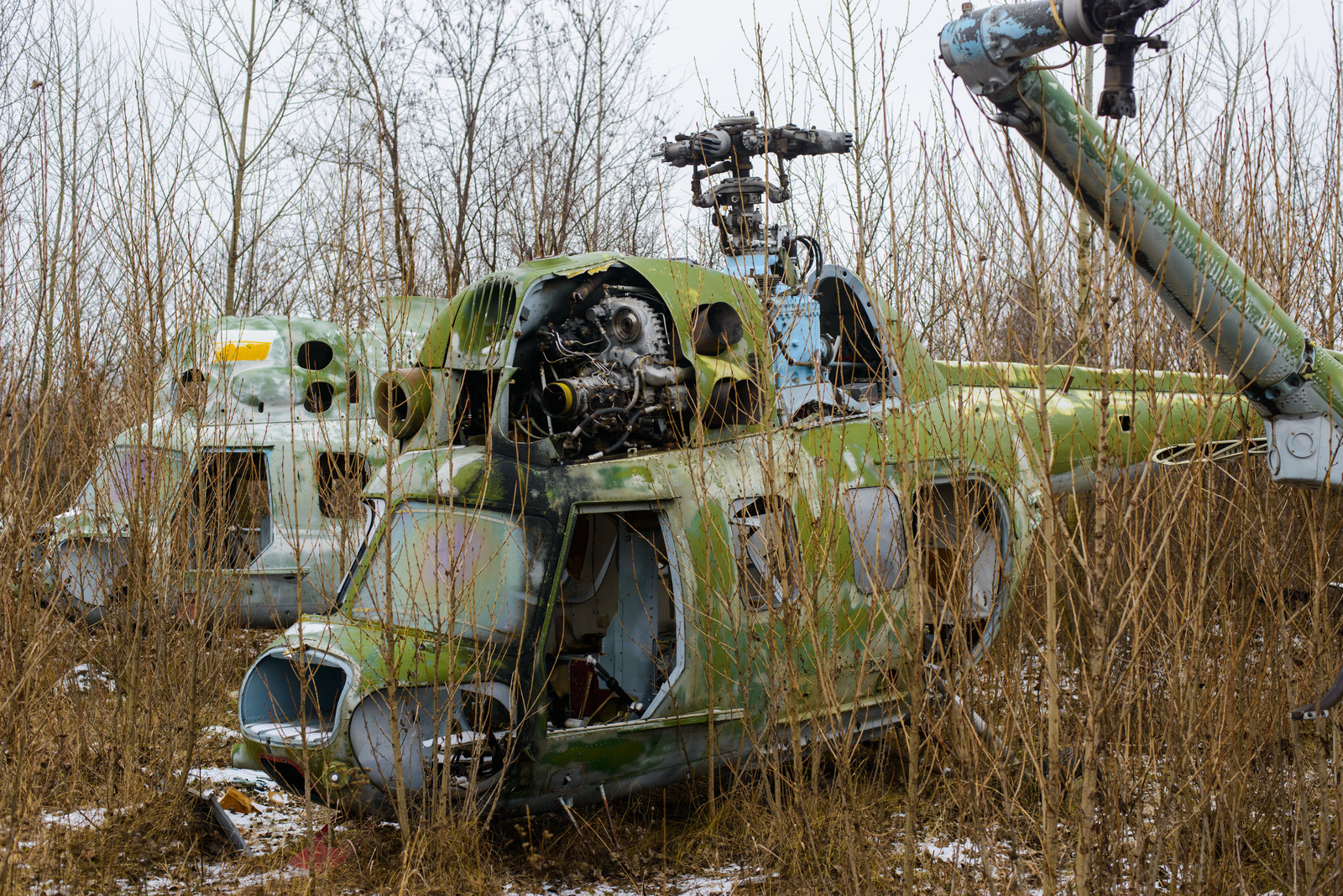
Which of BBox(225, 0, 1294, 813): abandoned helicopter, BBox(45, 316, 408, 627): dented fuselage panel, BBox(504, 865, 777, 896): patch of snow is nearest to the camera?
BBox(225, 0, 1294, 813): abandoned helicopter

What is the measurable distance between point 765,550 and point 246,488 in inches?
283

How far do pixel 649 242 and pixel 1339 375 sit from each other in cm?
1312

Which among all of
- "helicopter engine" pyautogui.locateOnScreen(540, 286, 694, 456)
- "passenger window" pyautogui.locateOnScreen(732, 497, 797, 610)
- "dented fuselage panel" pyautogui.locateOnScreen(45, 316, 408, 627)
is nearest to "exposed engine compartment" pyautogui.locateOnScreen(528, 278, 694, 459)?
"helicopter engine" pyautogui.locateOnScreen(540, 286, 694, 456)

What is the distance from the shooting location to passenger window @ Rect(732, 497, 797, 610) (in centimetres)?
422

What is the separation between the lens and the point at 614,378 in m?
4.89

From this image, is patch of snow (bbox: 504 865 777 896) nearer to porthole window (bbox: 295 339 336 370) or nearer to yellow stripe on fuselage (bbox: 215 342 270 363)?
porthole window (bbox: 295 339 336 370)

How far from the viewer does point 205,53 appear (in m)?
14.0

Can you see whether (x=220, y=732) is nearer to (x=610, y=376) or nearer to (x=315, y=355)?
(x=315, y=355)

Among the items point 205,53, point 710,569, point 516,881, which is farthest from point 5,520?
point 205,53

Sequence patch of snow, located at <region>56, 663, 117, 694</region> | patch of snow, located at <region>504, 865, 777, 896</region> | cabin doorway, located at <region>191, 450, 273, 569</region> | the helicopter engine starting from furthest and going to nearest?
patch of snow, located at <region>56, 663, 117, 694</region>
cabin doorway, located at <region>191, 450, 273, 569</region>
the helicopter engine
patch of snow, located at <region>504, 865, 777, 896</region>

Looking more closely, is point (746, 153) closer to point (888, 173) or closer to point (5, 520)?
point (888, 173)

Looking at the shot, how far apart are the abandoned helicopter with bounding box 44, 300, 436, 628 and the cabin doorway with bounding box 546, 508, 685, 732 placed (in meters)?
2.06

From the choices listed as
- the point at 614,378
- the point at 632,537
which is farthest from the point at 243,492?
the point at 614,378

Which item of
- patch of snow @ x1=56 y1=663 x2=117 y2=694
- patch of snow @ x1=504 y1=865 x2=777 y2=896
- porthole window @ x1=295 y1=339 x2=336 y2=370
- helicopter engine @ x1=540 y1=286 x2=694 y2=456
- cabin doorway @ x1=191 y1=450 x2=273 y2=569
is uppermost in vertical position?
porthole window @ x1=295 y1=339 x2=336 y2=370
